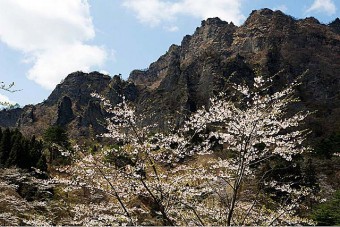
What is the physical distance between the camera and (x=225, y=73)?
86.4 m

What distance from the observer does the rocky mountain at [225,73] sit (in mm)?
85250

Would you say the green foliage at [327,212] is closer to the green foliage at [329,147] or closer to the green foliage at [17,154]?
the green foliage at [17,154]

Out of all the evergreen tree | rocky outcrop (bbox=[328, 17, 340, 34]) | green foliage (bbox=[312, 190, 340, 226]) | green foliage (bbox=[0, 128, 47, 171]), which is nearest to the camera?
green foliage (bbox=[312, 190, 340, 226])

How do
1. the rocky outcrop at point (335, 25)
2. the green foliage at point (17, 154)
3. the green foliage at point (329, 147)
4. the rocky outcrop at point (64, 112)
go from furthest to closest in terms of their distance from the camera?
the rocky outcrop at point (335, 25), the rocky outcrop at point (64, 112), the green foliage at point (329, 147), the green foliage at point (17, 154)

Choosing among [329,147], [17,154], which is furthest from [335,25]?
[17,154]

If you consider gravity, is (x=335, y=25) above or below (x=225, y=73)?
above

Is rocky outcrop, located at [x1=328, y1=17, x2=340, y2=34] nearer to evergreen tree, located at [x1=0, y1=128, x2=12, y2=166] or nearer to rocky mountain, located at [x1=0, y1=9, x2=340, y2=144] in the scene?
rocky mountain, located at [x1=0, y1=9, x2=340, y2=144]

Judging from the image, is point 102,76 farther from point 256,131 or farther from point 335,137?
point 256,131

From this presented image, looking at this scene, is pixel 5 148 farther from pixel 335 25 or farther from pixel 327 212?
pixel 335 25

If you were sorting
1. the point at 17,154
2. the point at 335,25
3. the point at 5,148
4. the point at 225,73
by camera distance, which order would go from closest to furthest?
1. the point at 17,154
2. the point at 5,148
3. the point at 225,73
4. the point at 335,25

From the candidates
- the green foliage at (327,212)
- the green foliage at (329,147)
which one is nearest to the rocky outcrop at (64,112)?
the green foliage at (329,147)

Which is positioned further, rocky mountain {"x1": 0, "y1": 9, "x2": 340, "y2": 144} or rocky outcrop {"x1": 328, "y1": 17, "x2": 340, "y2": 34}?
rocky outcrop {"x1": 328, "y1": 17, "x2": 340, "y2": 34}

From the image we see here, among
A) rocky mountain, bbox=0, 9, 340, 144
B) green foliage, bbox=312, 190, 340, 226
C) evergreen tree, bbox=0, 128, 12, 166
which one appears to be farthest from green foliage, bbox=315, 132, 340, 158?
rocky mountain, bbox=0, 9, 340, 144

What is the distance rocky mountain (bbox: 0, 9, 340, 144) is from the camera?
8525cm
